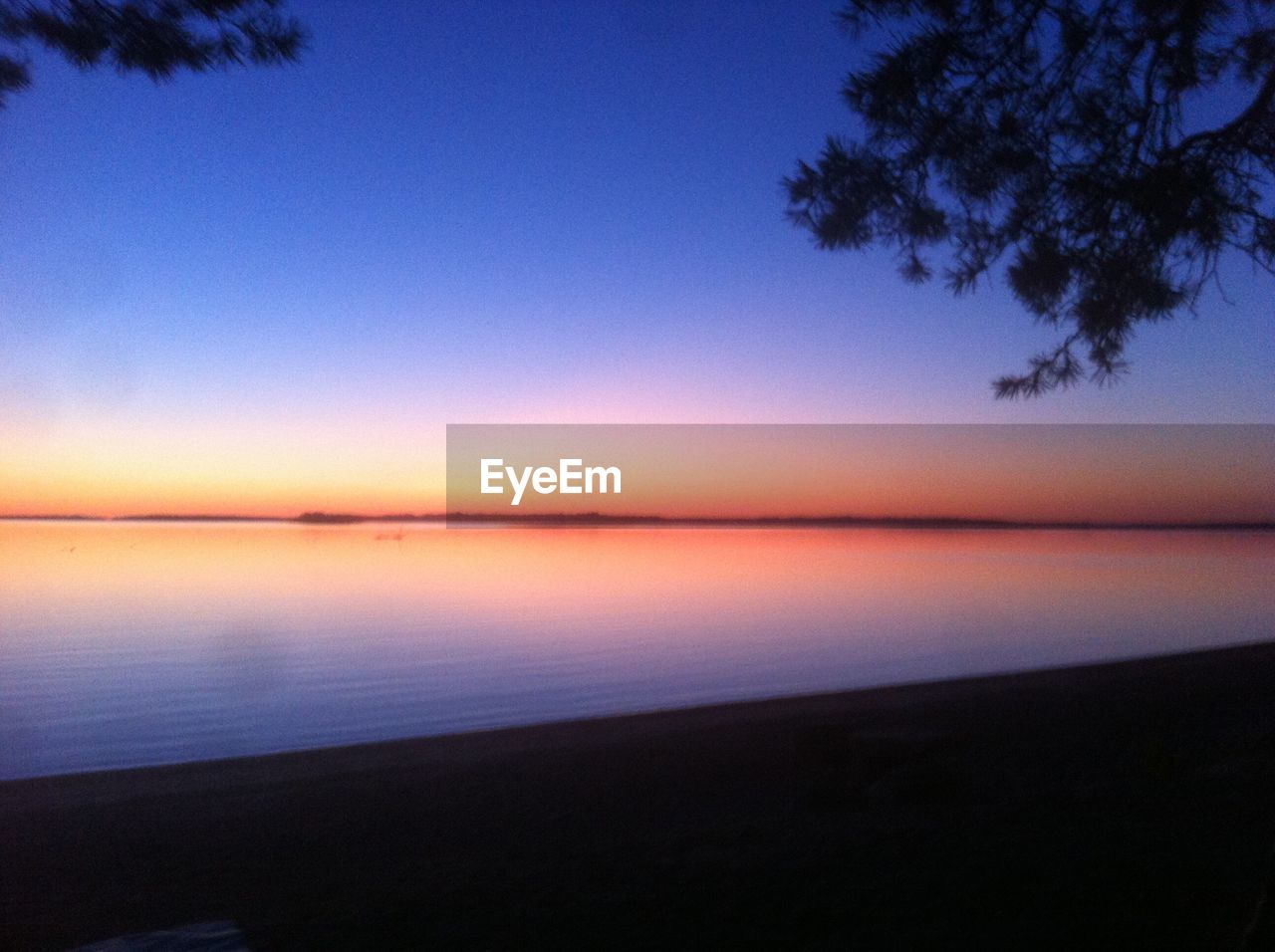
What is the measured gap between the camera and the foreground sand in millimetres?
3949

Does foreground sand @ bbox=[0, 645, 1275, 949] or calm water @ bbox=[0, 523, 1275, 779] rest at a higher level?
foreground sand @ bbox=[0, 645, 1275, 949]

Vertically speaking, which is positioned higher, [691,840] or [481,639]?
[691,840]

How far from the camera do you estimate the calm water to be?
9735mm

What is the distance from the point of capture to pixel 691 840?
16.6 feet

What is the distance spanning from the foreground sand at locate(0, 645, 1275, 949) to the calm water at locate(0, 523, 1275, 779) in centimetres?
240

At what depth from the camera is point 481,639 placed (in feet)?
48.9

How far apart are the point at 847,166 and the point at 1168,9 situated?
6.28ft

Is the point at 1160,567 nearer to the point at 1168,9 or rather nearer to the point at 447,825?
the point at 1168,9

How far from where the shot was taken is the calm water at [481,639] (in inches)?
383

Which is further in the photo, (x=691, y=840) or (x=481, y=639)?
(x=481, y=639)

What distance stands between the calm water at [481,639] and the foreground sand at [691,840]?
7.88 feet

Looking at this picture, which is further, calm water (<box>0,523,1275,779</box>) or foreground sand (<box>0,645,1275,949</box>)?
calm water (<box>0,523,1275,779</box>)

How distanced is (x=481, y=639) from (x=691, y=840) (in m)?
10.1

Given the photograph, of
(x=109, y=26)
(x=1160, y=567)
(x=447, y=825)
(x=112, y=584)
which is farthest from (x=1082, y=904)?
(x=1160, y=567)
